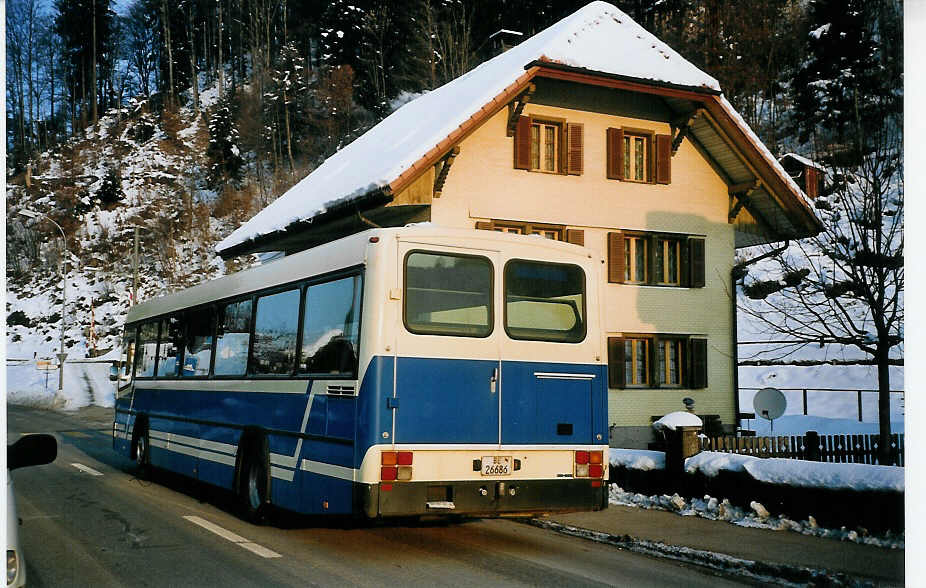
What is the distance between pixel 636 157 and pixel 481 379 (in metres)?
16.4

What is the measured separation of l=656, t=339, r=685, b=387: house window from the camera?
23891mm

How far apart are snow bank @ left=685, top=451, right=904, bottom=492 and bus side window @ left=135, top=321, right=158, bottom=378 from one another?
8391 millimetres

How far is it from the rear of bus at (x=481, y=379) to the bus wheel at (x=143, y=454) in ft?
25.8

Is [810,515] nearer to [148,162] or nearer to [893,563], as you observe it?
[893,563]

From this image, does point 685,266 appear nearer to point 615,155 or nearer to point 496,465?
point 615,155

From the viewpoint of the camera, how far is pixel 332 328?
8.88 m

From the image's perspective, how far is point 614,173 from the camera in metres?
23.1

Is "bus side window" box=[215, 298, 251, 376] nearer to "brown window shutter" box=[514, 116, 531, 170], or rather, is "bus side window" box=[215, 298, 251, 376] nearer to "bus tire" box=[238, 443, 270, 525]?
"bus tire" box=[238, 443, 270, 525]

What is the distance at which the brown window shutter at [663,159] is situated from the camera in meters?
23.8

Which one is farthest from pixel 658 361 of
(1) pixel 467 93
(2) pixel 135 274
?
(2) pixel 135 274

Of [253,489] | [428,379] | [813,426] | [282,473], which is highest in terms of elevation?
[428,379]

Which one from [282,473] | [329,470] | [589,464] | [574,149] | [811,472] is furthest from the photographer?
[574,149]

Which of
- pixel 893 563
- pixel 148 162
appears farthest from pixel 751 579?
pixel 148 162

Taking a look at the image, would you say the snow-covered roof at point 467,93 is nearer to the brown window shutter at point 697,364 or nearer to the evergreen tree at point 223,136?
the evergreen tree at point 223,136
